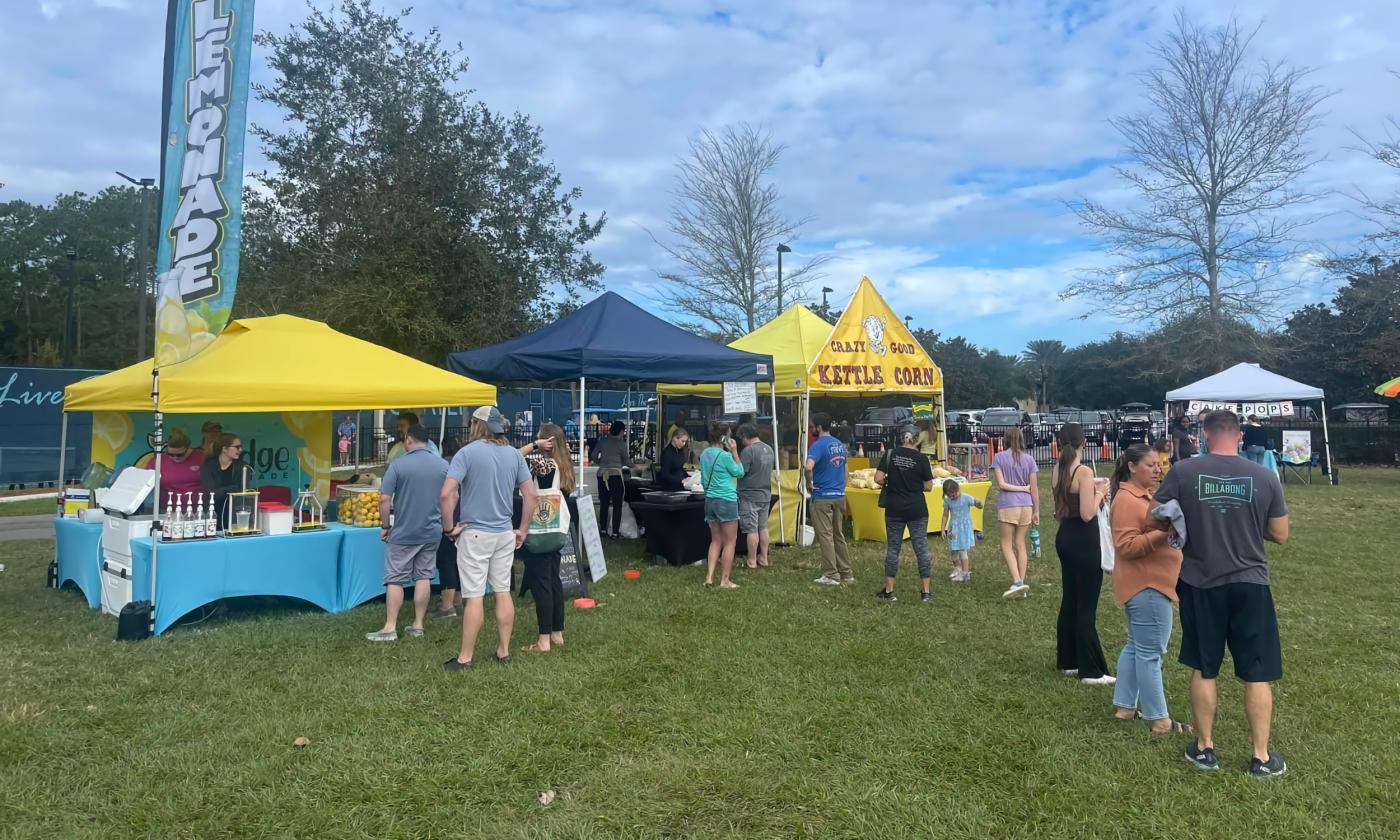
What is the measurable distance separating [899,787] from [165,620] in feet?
16.7

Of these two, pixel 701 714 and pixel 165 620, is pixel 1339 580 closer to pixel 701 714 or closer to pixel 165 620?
pixel 701 714

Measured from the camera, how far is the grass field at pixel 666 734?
10.7 feet

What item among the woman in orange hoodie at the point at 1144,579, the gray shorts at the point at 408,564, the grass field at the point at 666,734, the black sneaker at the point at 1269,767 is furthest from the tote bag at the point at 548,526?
the black sneaker at the point at 1269,767

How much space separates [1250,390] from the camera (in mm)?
15641

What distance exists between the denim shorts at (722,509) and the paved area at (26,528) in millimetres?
9171

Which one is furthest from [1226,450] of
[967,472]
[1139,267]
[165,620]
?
[1139,267]

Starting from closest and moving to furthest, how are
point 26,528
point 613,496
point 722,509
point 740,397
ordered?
1. point 722,509
2. point 740,397
3. point 613,496
4. point 26,528

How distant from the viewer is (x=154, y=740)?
3967mm

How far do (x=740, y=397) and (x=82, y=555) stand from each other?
6104 millimetres

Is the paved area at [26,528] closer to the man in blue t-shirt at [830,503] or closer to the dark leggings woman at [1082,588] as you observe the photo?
the man in blue t-shirt at [830,503]

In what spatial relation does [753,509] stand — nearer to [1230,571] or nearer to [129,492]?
[1230,571]

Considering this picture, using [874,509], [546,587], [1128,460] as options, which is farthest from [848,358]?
[1128,460]

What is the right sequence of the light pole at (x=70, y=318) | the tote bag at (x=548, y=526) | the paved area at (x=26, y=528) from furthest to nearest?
the light pole at (x=70, y=318)
the paved area at (x=26, y=528)
the tote bag at (x=548, y=526)

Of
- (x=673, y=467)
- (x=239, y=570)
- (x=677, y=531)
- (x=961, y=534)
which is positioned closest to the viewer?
(x=239, y=570)
